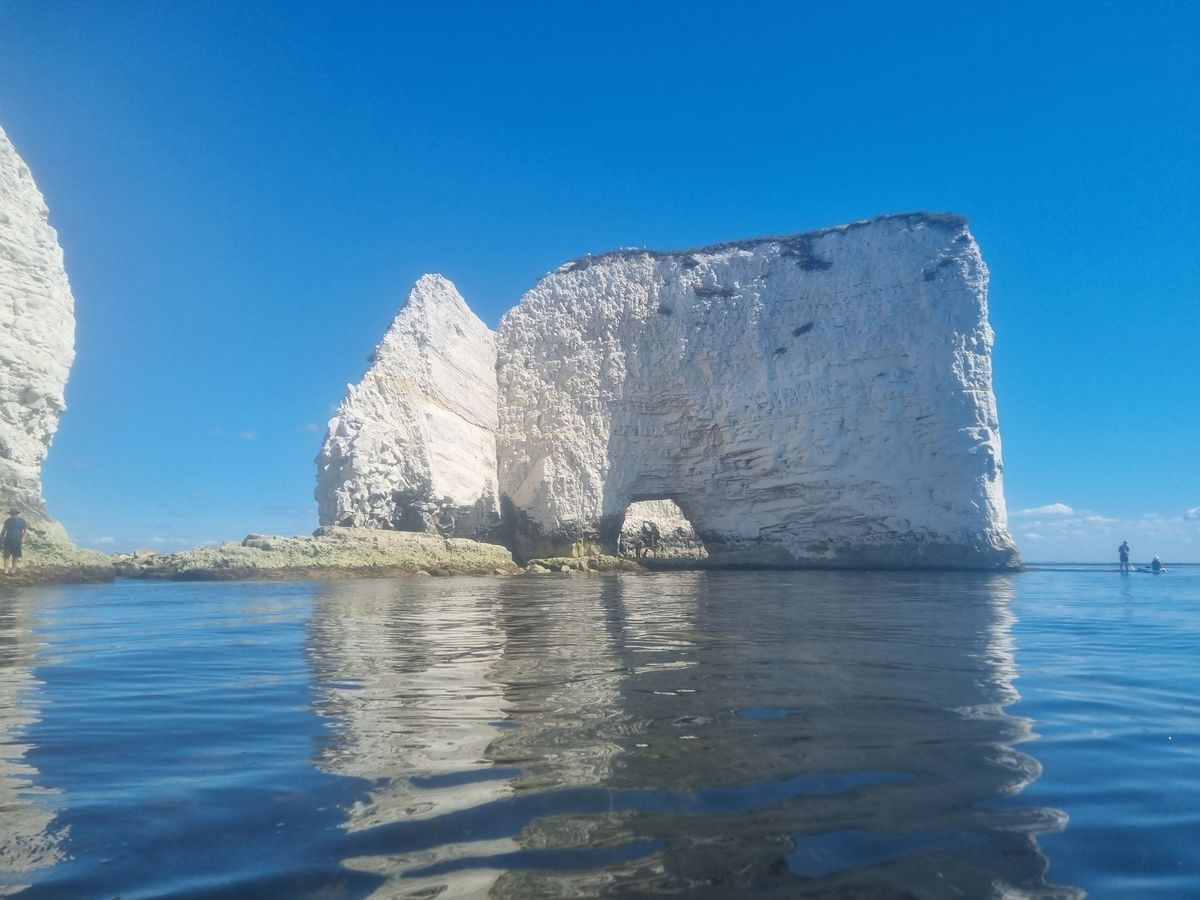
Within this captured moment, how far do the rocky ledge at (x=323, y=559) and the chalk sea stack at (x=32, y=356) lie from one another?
8.37 feet

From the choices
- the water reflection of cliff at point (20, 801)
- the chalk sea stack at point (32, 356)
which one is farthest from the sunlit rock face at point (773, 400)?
the water reflection of cliff at point (20, 801)

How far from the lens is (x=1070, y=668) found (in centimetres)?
635

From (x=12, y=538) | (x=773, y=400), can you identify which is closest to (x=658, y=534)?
(x=773, y=400)

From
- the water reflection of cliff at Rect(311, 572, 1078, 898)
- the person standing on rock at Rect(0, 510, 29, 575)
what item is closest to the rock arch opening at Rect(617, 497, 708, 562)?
the person standing on rock at Rect(0, 510, 29, 575)

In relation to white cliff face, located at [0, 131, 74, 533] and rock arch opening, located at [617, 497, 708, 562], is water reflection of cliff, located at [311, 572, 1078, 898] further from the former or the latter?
rock arch opening, located at [617, 497, 708, 562]

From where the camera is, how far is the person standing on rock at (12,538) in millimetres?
19436

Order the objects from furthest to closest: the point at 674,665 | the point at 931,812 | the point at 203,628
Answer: the point at 203,628, the point at 674,665, the point at 931,812

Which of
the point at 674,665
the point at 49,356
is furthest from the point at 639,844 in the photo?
the point at 49,356

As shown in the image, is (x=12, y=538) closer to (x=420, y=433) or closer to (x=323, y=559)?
(x=323, y=559)

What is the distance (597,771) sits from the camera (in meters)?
3.28

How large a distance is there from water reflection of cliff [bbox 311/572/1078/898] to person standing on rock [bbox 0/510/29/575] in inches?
689

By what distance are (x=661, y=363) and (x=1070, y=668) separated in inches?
1245

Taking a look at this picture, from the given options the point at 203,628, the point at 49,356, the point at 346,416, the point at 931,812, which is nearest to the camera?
the point at 931,812

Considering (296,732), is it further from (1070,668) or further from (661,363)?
(661,363)
